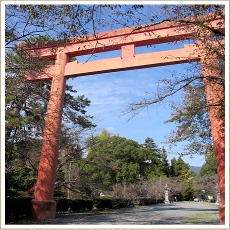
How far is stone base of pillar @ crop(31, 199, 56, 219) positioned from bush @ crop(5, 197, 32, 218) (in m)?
0.24

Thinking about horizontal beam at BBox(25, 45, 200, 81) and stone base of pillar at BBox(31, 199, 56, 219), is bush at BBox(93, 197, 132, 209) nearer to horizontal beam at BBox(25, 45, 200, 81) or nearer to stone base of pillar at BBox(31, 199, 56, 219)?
stone base of pillar at BBox(31, 199, 56, 219)

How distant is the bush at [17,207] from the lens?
5.47m

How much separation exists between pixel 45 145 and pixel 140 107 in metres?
3.72

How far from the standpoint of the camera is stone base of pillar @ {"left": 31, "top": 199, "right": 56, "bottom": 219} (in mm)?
5651

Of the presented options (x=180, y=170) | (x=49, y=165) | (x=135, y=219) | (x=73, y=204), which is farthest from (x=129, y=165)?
(x=180, y=170)

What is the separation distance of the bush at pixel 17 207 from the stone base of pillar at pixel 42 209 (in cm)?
24

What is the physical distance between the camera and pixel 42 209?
569cm

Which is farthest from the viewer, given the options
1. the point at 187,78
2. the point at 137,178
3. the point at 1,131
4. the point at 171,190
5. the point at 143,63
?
the point at 171,190

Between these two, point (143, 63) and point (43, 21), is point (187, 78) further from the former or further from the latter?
point (43, 21)

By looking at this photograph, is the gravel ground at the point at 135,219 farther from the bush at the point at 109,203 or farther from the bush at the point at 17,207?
the bush at the point at 109,203

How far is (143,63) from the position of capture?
20.7 ft

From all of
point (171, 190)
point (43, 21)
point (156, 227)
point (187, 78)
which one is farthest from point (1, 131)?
point (171, 190)

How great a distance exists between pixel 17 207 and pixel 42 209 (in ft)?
2.32

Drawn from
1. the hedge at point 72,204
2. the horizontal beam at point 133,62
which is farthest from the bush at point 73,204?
the horizontal beam at point 133,62
